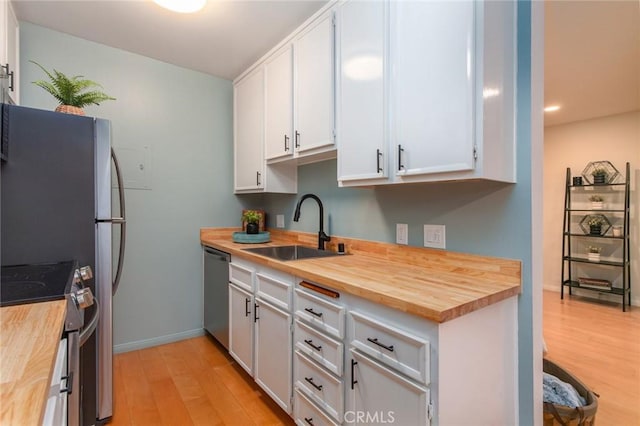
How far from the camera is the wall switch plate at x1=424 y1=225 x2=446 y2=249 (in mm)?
1655

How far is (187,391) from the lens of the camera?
6.68 feet

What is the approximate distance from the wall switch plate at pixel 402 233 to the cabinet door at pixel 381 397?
769 millimetres

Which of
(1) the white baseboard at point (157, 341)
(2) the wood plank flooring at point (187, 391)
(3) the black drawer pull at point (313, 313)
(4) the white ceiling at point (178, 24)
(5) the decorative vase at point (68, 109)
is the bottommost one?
(2) the wood plank flooring at point (187, 391)

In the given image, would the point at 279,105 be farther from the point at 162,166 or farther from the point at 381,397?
the point at 381,397

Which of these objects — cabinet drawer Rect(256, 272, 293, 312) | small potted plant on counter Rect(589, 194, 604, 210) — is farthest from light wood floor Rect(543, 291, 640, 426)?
cabinet drawer Rect(256, 272, 293, 312)

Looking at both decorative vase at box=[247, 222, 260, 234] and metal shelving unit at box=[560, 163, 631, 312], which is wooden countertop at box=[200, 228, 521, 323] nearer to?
decorative vase at box=[247, 222, 260, 234]

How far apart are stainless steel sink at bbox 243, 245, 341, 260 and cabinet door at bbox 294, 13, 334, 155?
730 millimetres

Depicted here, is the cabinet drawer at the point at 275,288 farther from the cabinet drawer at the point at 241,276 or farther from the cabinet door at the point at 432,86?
the cabinet door at the point at 432,86

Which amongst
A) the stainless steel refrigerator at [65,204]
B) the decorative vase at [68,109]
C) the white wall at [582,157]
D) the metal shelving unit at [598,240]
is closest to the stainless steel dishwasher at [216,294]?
the stainless steel refrigerator at [65,204]

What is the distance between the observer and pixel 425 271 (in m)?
1.58

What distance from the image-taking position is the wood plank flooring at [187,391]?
178cm

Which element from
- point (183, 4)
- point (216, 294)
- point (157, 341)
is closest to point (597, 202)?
point (216, 294)

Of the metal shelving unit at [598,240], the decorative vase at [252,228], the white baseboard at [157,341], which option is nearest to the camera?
the white baseboard at [157,341]
